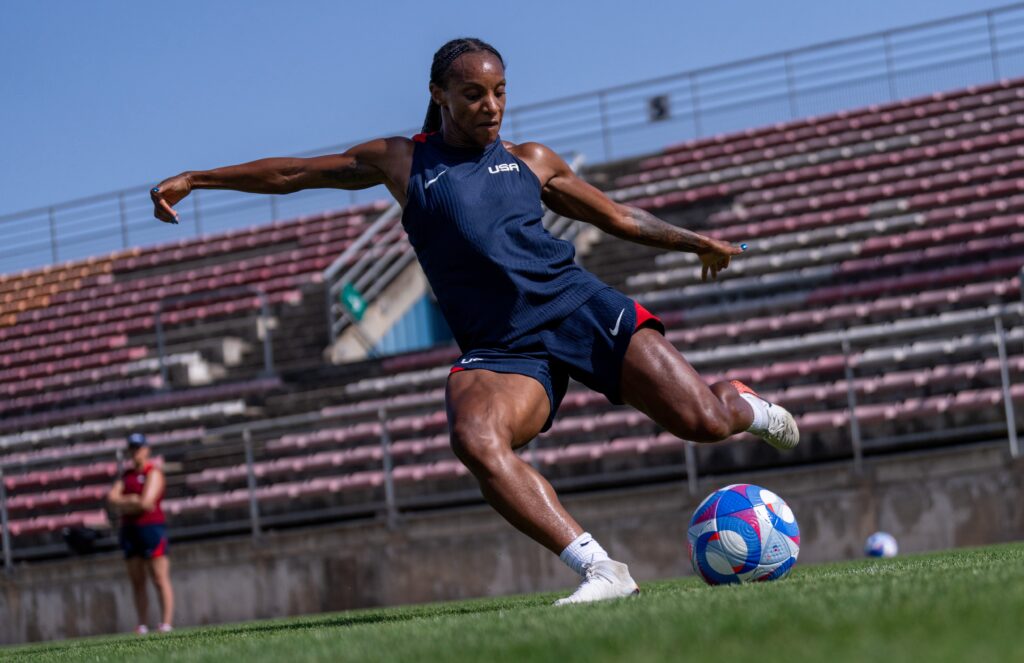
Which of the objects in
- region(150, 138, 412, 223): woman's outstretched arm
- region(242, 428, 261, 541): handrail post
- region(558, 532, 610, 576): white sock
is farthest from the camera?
region(242, 428, 261, 541): handrail post

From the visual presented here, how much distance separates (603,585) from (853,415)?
25.3 feet

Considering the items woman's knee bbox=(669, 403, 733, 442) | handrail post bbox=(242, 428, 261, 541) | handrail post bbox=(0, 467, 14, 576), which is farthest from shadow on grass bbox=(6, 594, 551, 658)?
handrail post bbox=(0, 467, 14, 576)

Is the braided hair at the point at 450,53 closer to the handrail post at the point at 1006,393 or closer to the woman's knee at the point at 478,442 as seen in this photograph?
the woman's knee at the point at 478,442

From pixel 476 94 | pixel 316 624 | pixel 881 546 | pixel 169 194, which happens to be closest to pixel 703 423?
pixel 476 94

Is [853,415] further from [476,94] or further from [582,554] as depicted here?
[582,554]

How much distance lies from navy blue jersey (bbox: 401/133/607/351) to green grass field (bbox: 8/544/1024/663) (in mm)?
1224

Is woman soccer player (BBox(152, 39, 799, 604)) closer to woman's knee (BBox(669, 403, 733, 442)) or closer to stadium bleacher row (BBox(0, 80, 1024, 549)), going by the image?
woman's knee (BBox(669, 403, 733, 442))

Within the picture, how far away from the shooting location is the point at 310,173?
18.7 feet

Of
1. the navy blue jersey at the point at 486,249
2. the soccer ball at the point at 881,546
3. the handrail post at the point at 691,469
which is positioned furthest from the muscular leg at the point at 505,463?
the handrail post at the point at 691,469

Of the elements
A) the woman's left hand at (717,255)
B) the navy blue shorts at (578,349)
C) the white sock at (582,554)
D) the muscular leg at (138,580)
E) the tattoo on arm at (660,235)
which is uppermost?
the tattoo on arm at (660,235)

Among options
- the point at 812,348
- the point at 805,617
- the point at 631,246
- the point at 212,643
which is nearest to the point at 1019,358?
the point at 812,348

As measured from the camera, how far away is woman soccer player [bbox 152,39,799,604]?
17.7 feet

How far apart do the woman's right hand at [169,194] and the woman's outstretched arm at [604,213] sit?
1.32 m

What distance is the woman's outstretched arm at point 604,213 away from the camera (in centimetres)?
587
